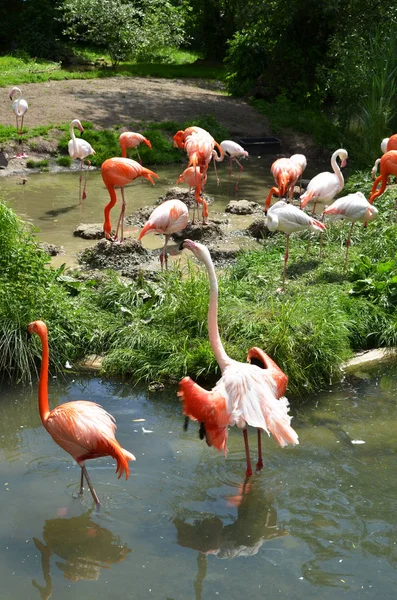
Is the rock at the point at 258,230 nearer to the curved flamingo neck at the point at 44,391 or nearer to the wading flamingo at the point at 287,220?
the wading flamingo at the point at 287,220

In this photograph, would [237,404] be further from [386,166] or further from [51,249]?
[386,166]

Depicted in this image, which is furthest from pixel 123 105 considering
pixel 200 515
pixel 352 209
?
pixel 200 515

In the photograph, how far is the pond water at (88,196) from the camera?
927 cm

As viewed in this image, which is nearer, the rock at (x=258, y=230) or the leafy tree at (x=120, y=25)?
the rock at (x=258, y=230)

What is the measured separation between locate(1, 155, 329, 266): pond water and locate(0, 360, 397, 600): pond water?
358 cm

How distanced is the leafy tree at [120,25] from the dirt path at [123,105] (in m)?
2.72

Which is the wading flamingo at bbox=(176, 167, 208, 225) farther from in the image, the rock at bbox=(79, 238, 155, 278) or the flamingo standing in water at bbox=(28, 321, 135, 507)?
the flamingo standing in water at bbox=(28, 321, 135, 507)

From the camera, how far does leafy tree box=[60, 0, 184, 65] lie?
2009cm

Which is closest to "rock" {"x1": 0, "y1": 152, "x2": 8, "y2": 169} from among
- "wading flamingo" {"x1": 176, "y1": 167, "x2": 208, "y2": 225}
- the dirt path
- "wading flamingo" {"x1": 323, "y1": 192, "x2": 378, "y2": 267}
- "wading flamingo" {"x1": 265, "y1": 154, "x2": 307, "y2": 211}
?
the dirt path

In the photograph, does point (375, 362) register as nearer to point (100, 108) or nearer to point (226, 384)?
point (226, 384)

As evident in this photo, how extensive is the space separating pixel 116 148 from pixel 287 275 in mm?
6873

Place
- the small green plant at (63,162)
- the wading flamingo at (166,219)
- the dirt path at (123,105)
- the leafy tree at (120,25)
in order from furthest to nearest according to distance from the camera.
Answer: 1. the leafy tree at (120,25)
2. the dirt path at (123,105)
3. the small green plant at (63,162)
4. the wading flamingo at (166,219)

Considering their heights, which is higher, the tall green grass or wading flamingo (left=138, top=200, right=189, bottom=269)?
the tall green grass

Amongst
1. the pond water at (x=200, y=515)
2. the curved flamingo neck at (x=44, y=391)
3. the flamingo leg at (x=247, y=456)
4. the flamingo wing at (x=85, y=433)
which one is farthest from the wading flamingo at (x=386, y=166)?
the flamingo wing at (x=85, y=433)
